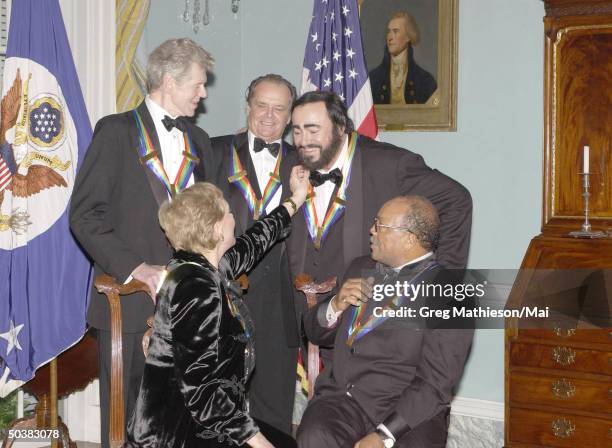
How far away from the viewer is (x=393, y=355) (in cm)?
315

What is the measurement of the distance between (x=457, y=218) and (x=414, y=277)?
627mm

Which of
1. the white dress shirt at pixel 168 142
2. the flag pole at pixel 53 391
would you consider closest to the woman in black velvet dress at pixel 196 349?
the white dress shirt at pixel 168 142

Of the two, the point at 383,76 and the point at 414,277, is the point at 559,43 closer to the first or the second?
the point at 383,76

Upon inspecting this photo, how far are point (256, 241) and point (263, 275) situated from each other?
611mm

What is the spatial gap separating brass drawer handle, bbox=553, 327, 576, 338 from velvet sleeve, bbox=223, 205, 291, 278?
1.46 metres

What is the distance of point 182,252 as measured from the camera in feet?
9.20

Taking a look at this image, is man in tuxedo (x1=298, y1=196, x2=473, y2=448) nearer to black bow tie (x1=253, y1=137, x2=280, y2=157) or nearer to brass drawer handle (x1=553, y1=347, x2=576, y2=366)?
black bow tie (x1=253, y1=137, x2=280, y2=157)

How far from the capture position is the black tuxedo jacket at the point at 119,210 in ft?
10.8

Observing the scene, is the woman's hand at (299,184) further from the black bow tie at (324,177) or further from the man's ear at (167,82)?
the man's ear at (167,82)

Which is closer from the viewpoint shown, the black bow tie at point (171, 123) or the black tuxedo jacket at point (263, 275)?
the black bow tie at point (171, 123)

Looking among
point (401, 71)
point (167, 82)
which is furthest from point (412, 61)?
point (167, 82)

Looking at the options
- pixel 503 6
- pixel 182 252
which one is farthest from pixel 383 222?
pixel 503 6

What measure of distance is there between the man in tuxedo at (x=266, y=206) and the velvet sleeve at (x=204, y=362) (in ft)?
3.93

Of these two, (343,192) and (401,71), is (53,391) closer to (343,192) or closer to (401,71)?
(343,192)
